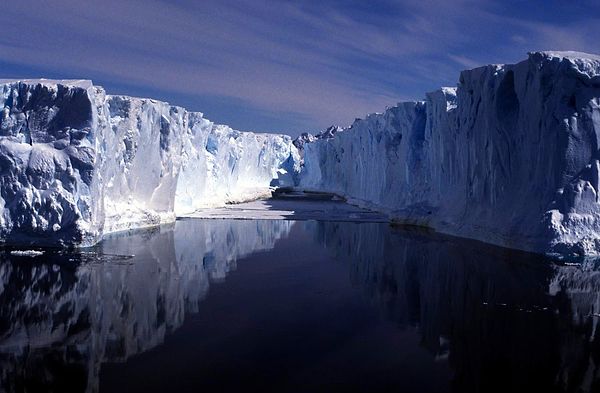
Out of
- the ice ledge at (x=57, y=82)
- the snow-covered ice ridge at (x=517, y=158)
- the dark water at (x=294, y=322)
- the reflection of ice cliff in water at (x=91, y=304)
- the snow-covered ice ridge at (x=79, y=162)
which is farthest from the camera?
the ice ledge at (x=57, y=82)

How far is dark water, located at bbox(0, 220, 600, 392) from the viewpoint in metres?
4.65

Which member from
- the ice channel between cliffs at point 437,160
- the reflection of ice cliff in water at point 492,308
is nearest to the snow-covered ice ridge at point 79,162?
the ice channel between cliffs at point 437,160

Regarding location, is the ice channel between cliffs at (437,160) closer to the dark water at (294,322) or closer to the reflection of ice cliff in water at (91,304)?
the dark water at (294,322)

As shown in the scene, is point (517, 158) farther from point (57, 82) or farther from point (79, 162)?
point (57, 82)

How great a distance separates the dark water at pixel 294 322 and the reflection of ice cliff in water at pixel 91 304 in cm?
3

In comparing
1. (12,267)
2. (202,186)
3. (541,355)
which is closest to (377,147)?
(202,186)

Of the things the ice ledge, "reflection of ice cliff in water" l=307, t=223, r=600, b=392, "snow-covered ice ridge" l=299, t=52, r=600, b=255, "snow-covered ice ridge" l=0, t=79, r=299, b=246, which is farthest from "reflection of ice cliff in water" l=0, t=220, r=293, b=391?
"snow-covered ice ridge" l=299, t=52, r=600, b=255

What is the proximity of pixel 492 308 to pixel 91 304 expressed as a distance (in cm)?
484

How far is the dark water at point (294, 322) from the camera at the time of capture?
465 centimetres

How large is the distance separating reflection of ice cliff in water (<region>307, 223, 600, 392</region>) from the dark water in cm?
2

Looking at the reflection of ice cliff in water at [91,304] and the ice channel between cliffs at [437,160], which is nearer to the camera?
the reflection of ice cliff in water at [91,304]

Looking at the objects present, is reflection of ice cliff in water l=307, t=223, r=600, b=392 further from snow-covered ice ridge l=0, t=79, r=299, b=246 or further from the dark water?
snow-covered ice ridge l=0, t=79, r=299, b=246

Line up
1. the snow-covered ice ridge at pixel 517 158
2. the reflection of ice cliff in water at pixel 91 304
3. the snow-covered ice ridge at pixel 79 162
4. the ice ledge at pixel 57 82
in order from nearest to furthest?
the reflection of ice cliff in water at pixel 91 304 < the snow-covered ice ridge at pixel 79 162 < the snow-covered ice ridge at pixel 517 158 < the ice ledge at pixel 57 82

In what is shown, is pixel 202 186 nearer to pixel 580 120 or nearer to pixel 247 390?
pixel 580 120
